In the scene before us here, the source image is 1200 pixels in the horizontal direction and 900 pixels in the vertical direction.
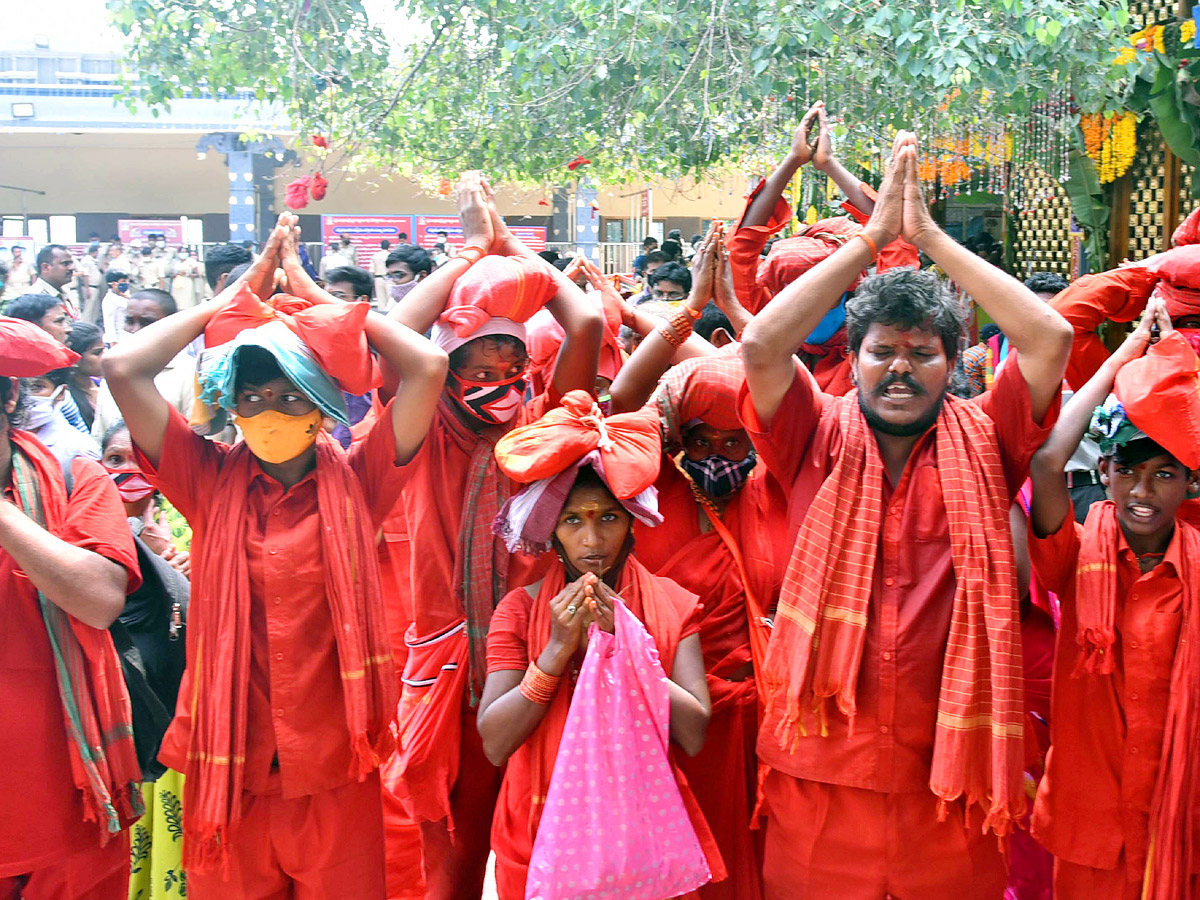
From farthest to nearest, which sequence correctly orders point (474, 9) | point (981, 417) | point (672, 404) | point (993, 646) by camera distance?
1. point (474, 9)
2. point (672, 404)
3. point (981, 417)
4. point (993, 646)

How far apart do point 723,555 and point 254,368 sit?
145 centimetres

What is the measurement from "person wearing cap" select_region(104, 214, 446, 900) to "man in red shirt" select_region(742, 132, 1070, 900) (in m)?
1.05

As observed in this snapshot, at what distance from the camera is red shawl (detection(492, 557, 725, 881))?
2803 mm

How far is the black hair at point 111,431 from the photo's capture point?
3.89 meters

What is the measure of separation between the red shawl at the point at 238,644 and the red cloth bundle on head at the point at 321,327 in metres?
0.25

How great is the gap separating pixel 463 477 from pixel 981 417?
1.60 m

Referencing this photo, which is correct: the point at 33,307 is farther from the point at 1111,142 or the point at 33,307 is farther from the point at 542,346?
the point at 1111,142

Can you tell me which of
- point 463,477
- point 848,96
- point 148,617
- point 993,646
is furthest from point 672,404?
point 848,96

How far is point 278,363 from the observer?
2.79 m

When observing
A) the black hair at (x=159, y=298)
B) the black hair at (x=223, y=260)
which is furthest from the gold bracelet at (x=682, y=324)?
the black hair at (x=223, y=260)

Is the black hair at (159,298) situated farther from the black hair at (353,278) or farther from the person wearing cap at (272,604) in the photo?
the person wearing cap at (272,604)

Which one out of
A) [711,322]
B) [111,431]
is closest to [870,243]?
[111,431]

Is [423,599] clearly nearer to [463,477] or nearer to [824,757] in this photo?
[463,477]

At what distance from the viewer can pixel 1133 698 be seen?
9.42 ft
